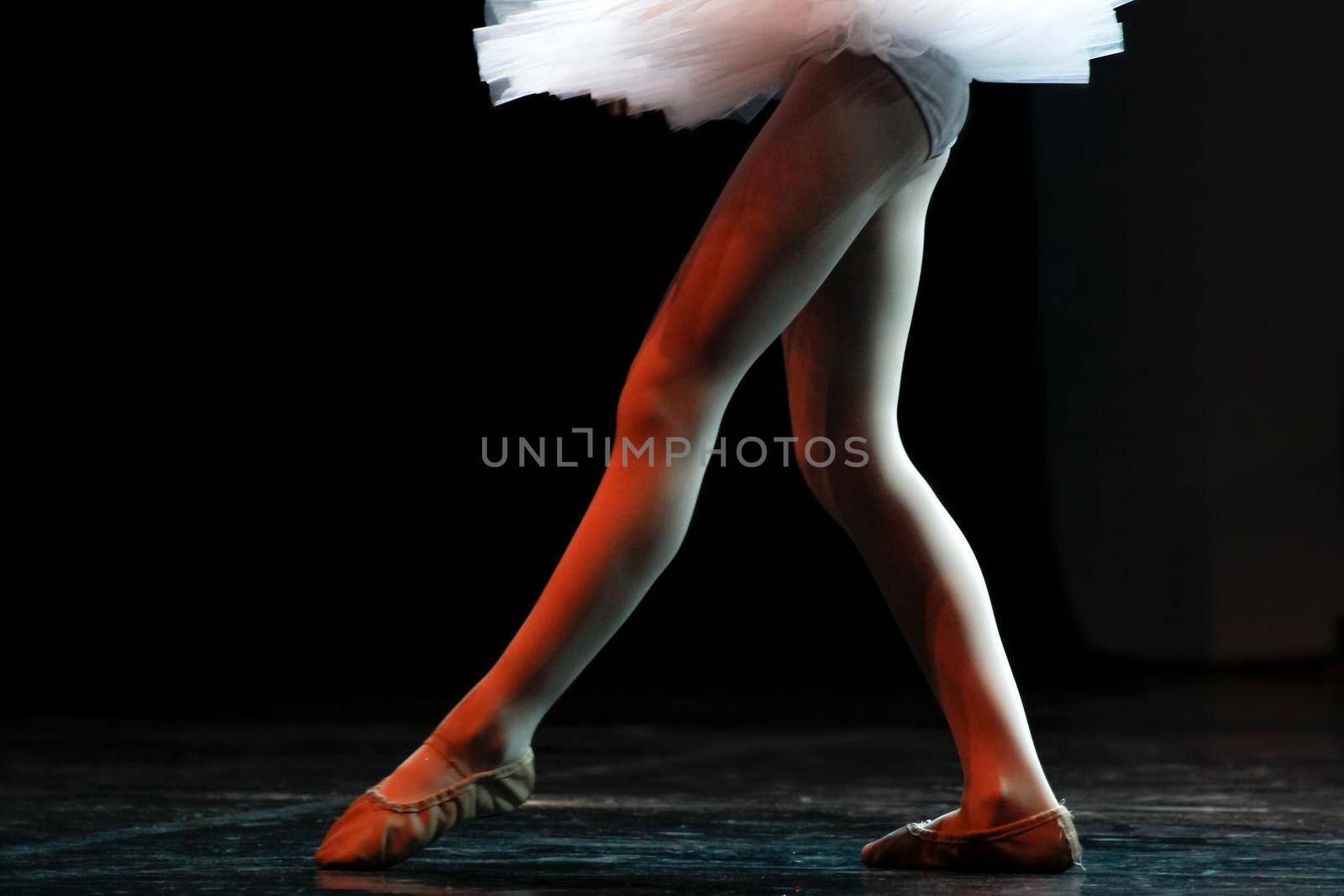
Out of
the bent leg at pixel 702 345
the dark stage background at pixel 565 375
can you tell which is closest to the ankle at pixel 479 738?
the bent leg at pixel 702 345

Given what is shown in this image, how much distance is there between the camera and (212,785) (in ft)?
5.53

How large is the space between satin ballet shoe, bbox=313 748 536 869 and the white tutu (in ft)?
1.71

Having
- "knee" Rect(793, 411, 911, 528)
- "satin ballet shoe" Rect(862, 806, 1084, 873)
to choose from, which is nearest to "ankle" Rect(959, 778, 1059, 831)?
"satin ballet shoe" Rect(862, 806, 1084, 873)

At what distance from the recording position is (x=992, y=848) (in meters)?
1.12

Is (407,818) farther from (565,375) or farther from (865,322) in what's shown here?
(565,375)

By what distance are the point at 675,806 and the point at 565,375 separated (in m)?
2.92

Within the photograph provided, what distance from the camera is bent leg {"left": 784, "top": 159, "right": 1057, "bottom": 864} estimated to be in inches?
46.4

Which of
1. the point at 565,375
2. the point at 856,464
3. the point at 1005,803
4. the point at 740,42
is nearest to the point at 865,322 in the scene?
the point at 856,464

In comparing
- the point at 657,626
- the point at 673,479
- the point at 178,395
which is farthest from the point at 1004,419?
the point at 673,479

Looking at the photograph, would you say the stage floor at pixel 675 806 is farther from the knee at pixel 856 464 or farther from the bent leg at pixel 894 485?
the knee at pixel 856 464

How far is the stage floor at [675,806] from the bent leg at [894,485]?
0.50 feet

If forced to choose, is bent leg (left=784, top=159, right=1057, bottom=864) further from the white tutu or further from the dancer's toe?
the dancer's toe

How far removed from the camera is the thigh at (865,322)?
3.91 feet

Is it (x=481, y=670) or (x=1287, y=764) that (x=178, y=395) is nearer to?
(x=481, y=670)
